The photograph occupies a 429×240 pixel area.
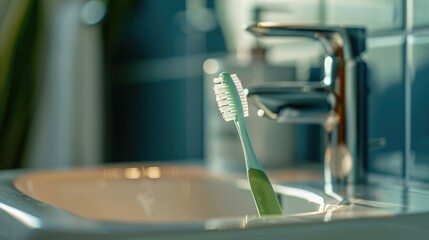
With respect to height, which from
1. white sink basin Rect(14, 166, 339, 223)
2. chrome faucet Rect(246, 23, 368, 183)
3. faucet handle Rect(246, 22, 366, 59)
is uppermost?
faucet handle Rect(246, 22, 366, 59)

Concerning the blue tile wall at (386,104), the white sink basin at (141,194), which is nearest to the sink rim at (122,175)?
the white sink basin at (141,194)

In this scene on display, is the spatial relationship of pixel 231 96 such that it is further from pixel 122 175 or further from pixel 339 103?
pixel 122 175

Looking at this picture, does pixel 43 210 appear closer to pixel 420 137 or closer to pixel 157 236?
pixel 157 236

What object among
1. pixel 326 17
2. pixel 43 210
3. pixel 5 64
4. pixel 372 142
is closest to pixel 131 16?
pixel 5 64

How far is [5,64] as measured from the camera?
4.15ft

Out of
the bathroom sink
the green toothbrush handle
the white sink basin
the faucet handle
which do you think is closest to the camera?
the bathroom sink

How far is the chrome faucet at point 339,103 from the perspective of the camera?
65 centimetres

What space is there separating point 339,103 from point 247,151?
0.57 feet

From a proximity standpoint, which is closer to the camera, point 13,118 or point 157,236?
point 157,236

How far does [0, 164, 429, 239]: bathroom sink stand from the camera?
1.24ft

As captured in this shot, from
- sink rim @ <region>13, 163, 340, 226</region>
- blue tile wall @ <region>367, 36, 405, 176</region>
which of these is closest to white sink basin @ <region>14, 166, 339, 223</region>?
sink rim @ <region>13, 163, 340, 226</region>

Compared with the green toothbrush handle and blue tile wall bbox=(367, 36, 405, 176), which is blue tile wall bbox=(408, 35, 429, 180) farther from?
the green toothbrush handle

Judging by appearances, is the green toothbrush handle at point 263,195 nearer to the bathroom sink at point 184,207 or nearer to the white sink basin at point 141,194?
the bathroom sink at point 184,207

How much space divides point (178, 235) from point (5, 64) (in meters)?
0.97
